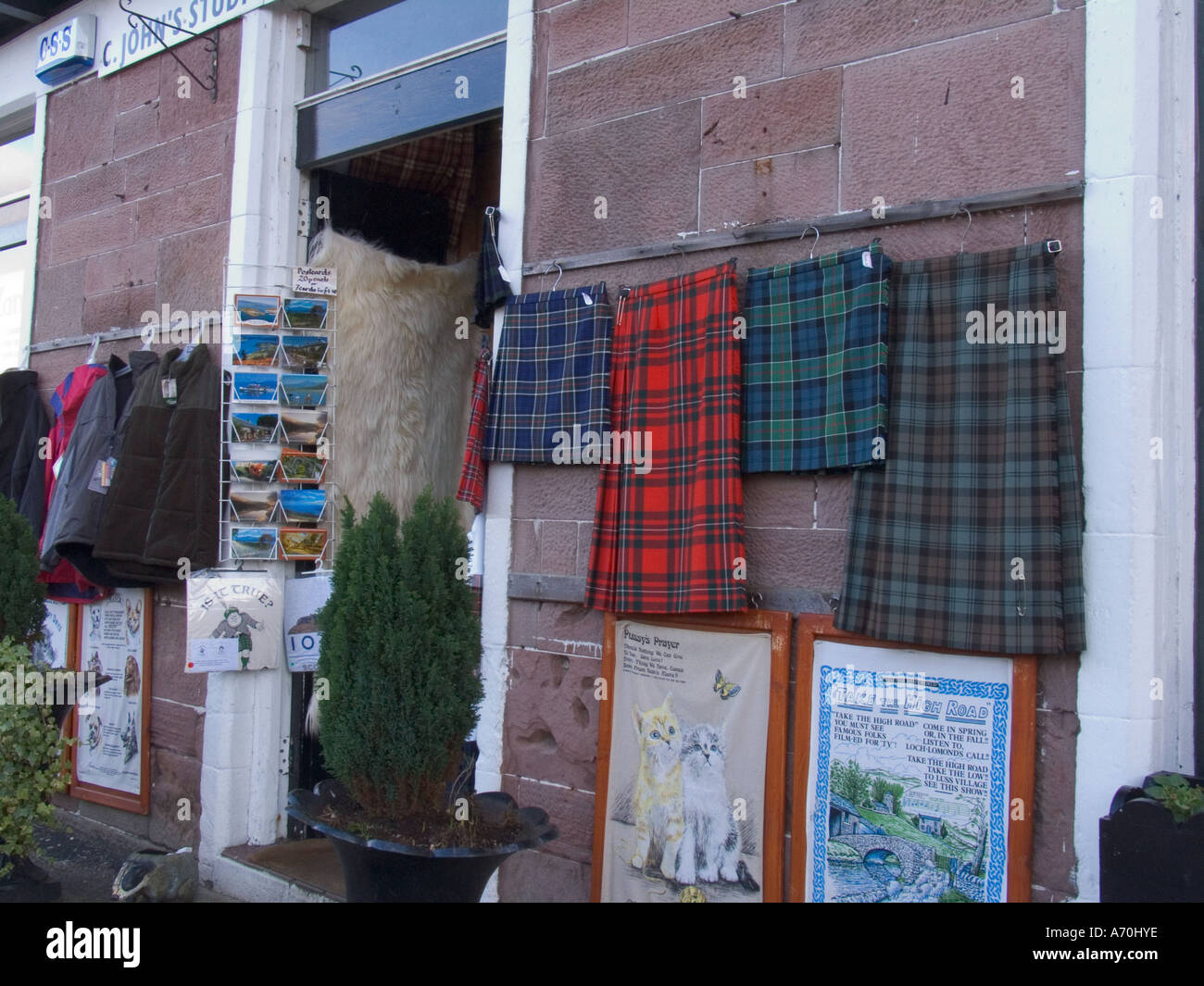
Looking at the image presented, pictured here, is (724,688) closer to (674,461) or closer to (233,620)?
(674,461)

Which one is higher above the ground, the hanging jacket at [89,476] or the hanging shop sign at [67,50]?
the hanging shop sign at [67,50]

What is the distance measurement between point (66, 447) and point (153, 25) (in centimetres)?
265

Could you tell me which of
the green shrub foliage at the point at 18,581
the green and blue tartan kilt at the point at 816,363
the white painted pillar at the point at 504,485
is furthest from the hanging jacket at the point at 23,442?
the green and blue tartan kilt at the point at 816,363

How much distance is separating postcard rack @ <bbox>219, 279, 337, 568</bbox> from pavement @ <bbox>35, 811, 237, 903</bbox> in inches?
67.7

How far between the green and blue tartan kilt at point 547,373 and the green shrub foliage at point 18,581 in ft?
8.04

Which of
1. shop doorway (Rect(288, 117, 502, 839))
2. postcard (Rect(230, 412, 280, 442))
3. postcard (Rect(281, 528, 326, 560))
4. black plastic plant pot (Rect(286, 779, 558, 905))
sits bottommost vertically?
black plastic plant pot (Rect(286, 779, 558, 905))

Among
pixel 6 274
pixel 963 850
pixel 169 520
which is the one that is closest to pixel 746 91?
pixel 963 850

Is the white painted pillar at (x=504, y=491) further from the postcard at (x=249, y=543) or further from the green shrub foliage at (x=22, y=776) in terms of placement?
the green shrub foliage at (x=22, y=776)

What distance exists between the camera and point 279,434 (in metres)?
5.66

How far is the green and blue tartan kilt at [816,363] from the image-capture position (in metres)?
3.62

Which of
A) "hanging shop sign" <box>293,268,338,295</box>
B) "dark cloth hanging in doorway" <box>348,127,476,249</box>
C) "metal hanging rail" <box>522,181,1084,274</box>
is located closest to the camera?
"metal hanging rail" <box>522,181,1084,274</box>

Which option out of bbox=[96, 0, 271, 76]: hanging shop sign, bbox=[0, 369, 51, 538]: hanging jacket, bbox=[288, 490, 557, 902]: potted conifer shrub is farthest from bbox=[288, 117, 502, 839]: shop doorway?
bbox=[288, 490, 557, 902]: potted conifer shrub

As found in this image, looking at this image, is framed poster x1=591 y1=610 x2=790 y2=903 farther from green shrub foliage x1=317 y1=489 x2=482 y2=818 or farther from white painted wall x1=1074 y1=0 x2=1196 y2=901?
white painted wall x1=1074 y1=0 x2=1196 y2=901

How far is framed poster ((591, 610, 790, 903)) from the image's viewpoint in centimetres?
389
